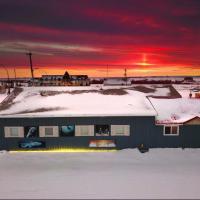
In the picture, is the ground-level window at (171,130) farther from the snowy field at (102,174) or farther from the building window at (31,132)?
the building window at (31,132)

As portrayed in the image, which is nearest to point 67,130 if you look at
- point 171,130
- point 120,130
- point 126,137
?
point 120,130

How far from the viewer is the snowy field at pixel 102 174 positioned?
15.2m

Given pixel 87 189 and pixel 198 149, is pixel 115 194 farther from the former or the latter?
pixel 198 149

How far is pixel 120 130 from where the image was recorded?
848 inches

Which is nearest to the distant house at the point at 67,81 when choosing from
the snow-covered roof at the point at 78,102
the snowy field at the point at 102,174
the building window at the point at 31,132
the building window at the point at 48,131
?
the snow-covered roof at the point at 78,102

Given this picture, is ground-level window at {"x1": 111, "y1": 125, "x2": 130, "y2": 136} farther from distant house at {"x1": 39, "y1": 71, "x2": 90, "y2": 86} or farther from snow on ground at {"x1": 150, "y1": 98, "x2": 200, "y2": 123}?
distant house at {"x1": 39, "y1": 71, "x2": 90, "y2": 86}

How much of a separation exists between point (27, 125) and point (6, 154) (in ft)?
9.11

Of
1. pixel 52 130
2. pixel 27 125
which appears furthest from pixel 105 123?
pixel 27 125

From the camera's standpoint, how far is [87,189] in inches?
613

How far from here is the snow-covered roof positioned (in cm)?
2142

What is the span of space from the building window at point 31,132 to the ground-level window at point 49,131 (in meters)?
0.38

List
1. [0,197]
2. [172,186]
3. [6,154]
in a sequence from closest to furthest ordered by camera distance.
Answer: [0,197] → [172,186] → [6,154]

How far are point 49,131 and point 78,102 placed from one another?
4.08 metres

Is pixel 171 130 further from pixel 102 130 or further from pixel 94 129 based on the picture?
pixel 94 129
